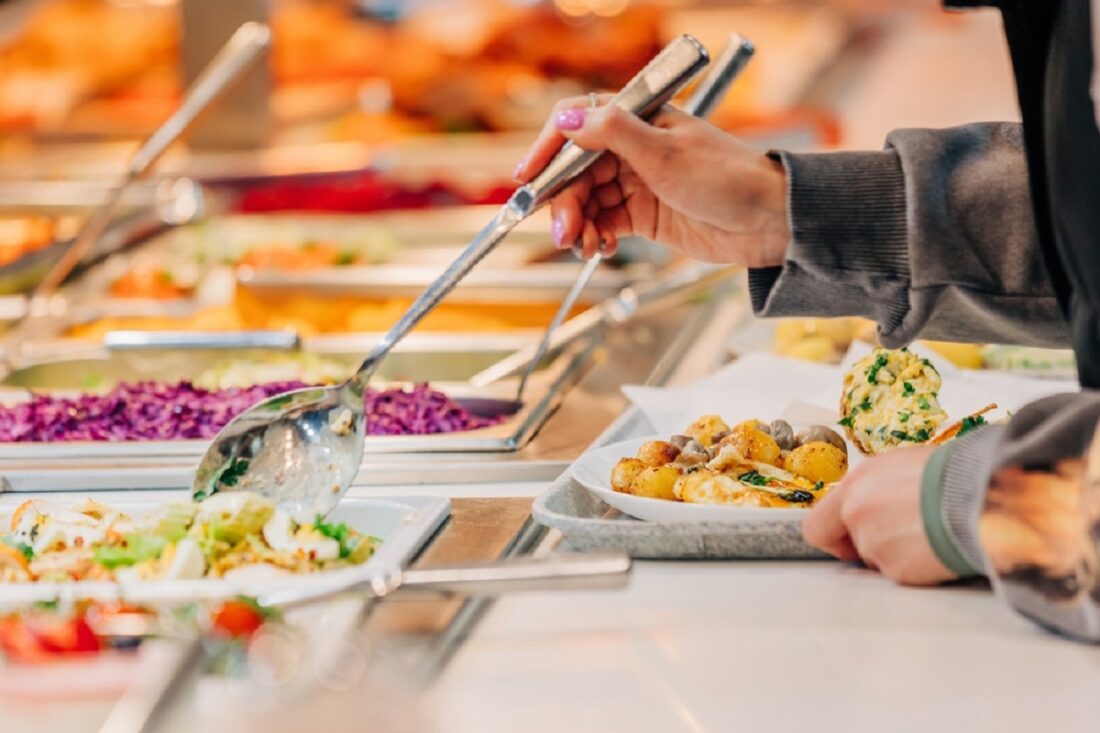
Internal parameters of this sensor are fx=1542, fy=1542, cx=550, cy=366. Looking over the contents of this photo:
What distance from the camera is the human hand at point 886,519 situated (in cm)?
127

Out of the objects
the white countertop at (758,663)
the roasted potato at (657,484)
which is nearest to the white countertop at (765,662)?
the white countertop at (758,663)

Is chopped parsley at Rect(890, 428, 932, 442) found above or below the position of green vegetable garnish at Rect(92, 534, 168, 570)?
below

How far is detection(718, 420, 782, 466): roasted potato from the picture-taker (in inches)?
61.0

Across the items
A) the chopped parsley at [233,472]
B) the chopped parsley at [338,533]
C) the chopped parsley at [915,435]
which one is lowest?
the chopped parsley at [915,435]

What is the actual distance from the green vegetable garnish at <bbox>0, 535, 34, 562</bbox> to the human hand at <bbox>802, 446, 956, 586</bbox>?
2.36 feet

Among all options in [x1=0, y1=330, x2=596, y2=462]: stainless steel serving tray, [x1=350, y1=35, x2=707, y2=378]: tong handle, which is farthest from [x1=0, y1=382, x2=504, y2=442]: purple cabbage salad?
[x1=350, y1=35, x2=707, y2=378]: tong handle

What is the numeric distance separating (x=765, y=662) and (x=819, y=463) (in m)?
0.42

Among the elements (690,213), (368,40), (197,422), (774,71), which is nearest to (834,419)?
(690,213)

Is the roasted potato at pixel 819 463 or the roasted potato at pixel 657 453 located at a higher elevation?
the roasted potato at pixel 657 453

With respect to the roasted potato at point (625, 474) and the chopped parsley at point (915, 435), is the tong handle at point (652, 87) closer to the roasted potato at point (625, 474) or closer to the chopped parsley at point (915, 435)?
the roasted potato at point (625, 474)

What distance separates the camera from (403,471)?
5.90 ft

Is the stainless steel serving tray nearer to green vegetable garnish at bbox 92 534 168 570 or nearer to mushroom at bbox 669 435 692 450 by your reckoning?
mushroom at bbox 669 435 692 450

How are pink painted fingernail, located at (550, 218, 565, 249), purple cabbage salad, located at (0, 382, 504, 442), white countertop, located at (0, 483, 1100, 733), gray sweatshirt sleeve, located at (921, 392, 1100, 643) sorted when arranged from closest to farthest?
white countertop, located at (0, 483, 1100, 733) → gray sweatshirt sleeve, located at (921, 392, 1100, 643) → pink painted fingernail, located at (550, 218, 565, 249) → purple cabbage salad, located at (0, 382, 504, 442)

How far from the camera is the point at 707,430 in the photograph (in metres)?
1.64
